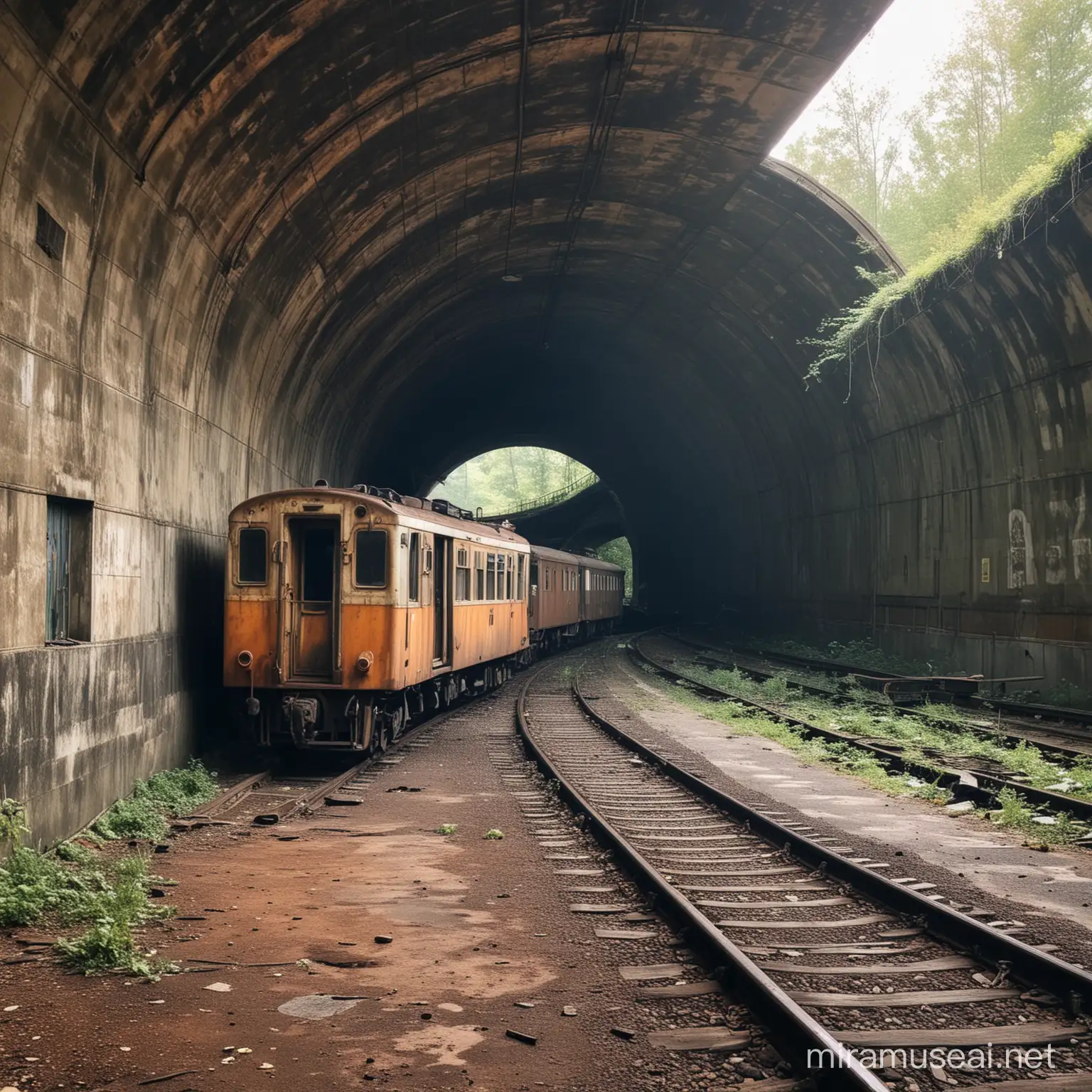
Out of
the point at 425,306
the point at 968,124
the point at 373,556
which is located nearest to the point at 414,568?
the point at 373,556

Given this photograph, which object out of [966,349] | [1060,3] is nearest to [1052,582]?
[966,349]

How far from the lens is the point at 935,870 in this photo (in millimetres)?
7680

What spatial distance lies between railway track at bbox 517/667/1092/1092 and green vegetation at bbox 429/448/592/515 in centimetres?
7833

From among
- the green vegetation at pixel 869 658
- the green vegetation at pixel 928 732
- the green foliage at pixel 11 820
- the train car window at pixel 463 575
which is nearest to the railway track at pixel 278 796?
the green foliage at pixel 11 820

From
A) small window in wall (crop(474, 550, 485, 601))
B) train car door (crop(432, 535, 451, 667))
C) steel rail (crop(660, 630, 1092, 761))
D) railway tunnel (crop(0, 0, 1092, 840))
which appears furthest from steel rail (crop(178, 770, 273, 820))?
steel rail (crop(660, 630, 1092, 761))

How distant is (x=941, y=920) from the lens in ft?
20.5

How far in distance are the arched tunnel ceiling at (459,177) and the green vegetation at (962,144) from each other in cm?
220

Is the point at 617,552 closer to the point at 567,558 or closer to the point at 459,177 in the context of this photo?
the point at 567,558

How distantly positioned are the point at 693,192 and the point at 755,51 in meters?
5.03

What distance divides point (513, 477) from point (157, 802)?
292ft

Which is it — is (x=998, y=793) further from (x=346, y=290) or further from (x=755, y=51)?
(x=346, y=290)

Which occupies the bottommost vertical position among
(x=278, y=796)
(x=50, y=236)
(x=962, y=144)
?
(x=278, y=796)

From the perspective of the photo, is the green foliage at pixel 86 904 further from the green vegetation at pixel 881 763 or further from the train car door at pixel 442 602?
the train car door at pixel 442 602

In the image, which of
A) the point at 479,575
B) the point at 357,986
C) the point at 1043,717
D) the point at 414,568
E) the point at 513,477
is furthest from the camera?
the point at 513,477
